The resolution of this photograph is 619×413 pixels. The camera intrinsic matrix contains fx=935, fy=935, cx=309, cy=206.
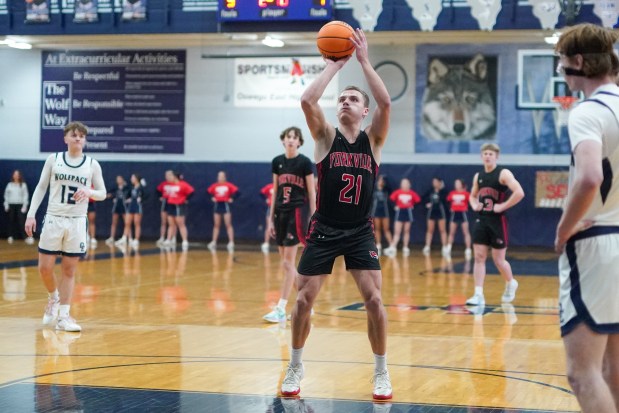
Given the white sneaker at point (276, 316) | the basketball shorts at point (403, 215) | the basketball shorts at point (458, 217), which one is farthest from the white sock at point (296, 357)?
the basketball shorts at point (458, 217)

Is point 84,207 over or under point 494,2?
under

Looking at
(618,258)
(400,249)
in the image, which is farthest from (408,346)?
(400,249)

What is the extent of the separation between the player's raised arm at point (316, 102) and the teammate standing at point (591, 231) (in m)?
2.28

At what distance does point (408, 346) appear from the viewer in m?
8.60

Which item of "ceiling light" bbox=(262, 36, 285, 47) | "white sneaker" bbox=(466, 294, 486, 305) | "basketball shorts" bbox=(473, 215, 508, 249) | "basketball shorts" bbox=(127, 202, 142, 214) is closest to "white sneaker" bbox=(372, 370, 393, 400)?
"white sneaker" bbox=(466, 294, 486, 305)

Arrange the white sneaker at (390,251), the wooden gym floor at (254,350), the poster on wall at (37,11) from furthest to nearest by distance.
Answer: the poster on wall at (37,11), the white sneaker at (390,251), the wooden gym floor at (254,350)

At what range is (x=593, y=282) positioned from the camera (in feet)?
12.6

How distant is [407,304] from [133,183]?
48.4 feet

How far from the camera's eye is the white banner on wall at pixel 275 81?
2555 centimetres

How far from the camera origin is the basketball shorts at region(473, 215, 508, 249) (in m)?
12.0

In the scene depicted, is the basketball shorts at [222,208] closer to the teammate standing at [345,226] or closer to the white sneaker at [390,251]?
the white sneaker at [390,251]

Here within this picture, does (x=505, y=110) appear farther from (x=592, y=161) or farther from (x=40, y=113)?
(x=592, y=161)

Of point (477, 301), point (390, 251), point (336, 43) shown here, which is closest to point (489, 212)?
point (477, 301)

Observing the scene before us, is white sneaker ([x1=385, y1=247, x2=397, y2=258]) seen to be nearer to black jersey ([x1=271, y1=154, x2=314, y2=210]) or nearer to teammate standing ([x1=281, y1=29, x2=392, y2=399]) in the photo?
black jersey ([x1=271, y1=154, x2=314, y2=210])
